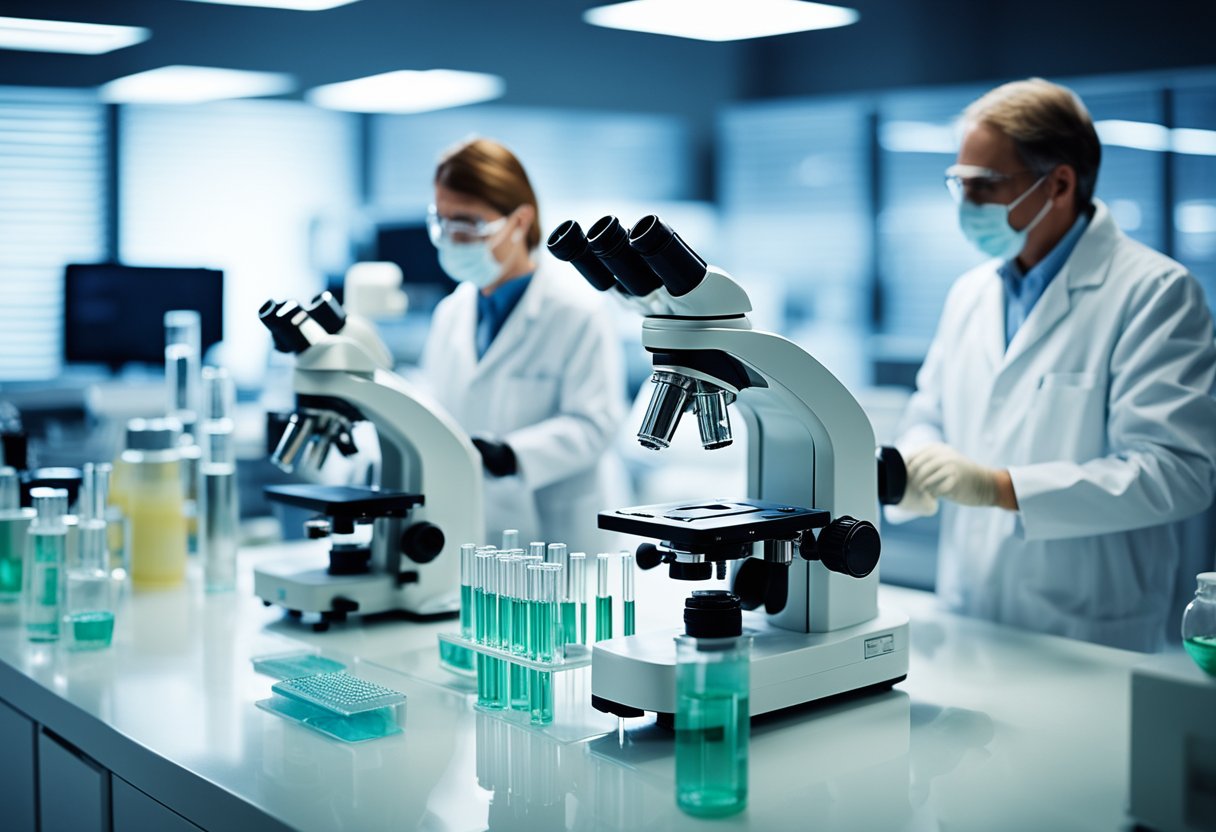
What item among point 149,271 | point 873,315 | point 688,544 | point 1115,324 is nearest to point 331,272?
point 149,271

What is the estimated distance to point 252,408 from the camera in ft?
16.9

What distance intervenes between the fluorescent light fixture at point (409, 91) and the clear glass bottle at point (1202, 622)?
4256mm

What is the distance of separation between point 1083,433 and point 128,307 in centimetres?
326

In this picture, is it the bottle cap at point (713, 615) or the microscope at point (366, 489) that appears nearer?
the bottle cap at point (713, 615)

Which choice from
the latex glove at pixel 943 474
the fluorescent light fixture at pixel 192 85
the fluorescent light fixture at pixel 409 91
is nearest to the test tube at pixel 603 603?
the latex glove at pixel 943 474

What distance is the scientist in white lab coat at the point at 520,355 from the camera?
2424 millimetres

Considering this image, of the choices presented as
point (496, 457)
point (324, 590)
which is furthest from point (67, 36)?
point (324, 590)

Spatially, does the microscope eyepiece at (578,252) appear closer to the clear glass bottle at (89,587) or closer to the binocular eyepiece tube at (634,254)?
the binocular eyepiece tube at (634,254)

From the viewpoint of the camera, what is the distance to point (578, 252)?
4.52 feet

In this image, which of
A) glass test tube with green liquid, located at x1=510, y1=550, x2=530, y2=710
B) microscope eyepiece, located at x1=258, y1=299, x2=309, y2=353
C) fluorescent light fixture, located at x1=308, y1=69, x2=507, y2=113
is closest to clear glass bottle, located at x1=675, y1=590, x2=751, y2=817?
glass test tube with green liquid, located at x1=510, y1=550, x2=530, y2=710

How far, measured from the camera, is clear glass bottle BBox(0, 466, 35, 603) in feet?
6.43

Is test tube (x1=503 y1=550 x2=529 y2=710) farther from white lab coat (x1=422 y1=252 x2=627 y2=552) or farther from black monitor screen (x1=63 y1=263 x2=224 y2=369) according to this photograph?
black monitor screen (x1=63 y1=263 x2=224 y2=369)

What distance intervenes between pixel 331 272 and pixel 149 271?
128cm

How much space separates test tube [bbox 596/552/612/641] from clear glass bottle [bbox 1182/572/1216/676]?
68 cm
